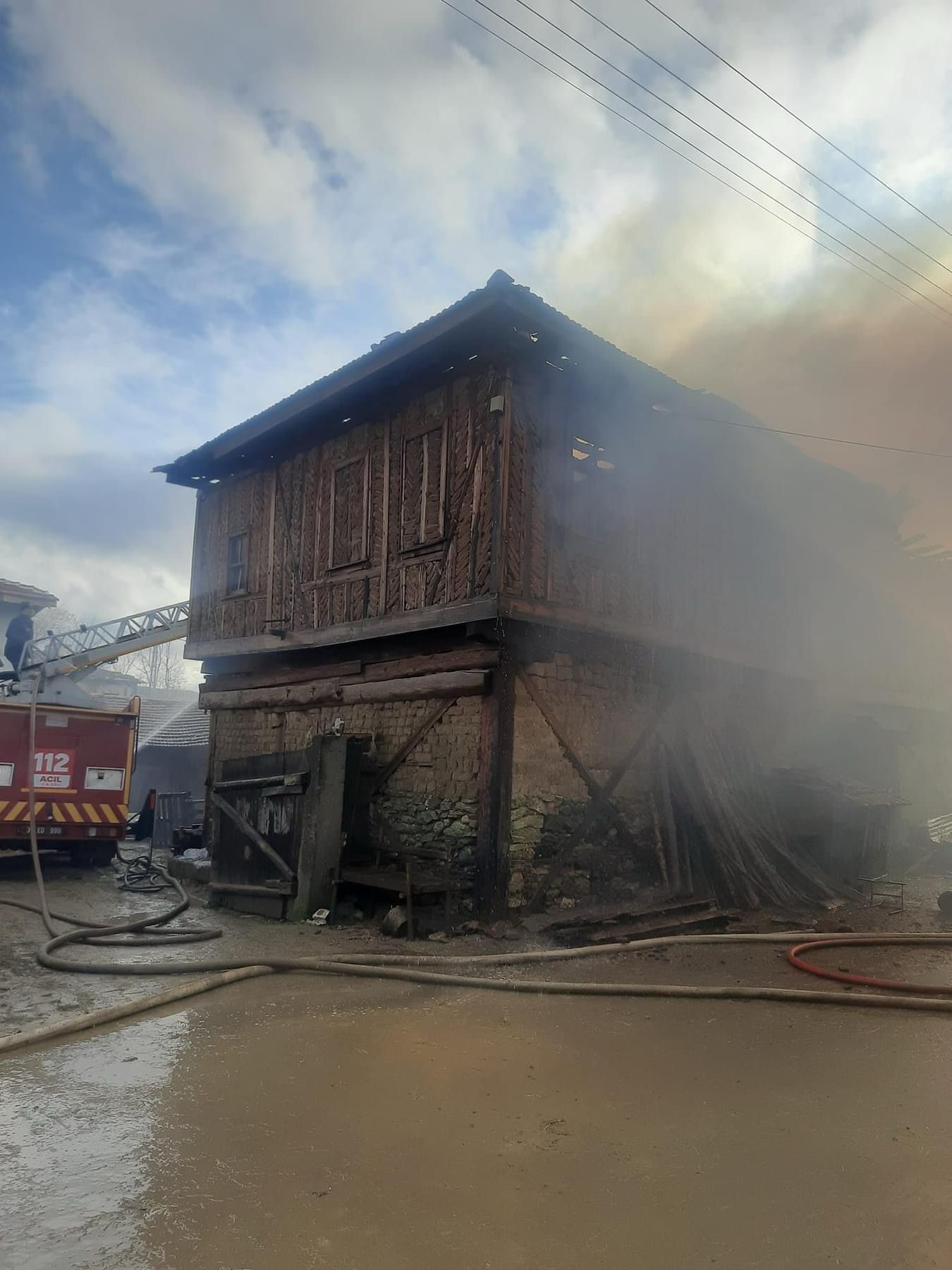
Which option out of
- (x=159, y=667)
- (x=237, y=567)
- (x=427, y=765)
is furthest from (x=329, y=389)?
(x=159, y=667)

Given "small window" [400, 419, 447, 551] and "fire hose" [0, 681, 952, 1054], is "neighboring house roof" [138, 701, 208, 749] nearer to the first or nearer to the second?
"small window" [400, 419, 447, 551]

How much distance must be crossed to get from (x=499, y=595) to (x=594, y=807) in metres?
2.96

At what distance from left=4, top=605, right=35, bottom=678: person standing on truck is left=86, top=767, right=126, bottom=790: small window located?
11.0ft

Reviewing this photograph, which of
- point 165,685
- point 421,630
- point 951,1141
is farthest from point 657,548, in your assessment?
point 165,685

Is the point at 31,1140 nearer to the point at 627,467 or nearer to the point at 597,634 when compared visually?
the point at 597,634

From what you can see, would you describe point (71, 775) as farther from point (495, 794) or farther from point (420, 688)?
point (495, 794)

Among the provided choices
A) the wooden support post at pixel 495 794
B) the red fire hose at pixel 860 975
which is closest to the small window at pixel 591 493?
the wooden support post at pixel 495 794

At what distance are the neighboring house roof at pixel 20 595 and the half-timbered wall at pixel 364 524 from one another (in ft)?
62.8

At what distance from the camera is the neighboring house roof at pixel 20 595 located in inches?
1186

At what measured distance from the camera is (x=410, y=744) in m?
10.4

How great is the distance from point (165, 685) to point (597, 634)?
251 ft

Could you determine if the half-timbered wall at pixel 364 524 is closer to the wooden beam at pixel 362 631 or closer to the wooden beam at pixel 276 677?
the wooden beam at pixel 362 631

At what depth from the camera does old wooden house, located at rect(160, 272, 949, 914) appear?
376 inches

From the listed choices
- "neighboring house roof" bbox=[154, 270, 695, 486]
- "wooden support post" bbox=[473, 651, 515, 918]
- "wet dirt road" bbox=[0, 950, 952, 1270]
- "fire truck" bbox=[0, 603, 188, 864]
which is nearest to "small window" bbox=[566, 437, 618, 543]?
→ "neighboring house roof" bbox=[154, 270, 695, 486]
